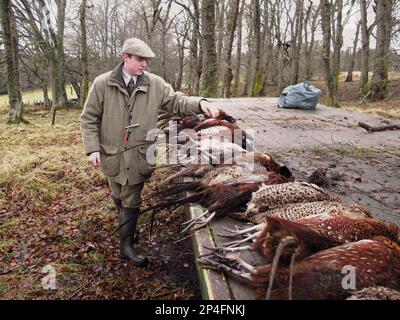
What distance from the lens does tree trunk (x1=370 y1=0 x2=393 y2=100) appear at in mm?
20727

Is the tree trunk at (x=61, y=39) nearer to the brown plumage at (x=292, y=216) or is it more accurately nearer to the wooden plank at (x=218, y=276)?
the wooden plank at (x=218, y=276)

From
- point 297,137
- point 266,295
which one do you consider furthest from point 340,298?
point 297,137

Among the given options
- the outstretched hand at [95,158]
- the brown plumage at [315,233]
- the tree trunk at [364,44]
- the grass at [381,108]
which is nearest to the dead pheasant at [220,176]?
the outstretched hand at [95,158]

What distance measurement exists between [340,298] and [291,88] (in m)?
9.35

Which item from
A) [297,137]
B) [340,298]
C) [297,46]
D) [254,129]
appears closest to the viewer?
[340,298]

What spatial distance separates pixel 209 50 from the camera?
1174 cm

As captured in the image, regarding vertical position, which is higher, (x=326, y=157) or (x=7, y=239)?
(x=326, y=157)

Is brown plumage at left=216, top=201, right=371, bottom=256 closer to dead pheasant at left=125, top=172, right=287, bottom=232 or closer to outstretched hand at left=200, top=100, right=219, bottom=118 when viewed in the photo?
dead pheasant at left=125, top=172, right=287, bottom=232

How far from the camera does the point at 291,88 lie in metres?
10.6

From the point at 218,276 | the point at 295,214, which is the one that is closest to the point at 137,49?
the point at 295,214

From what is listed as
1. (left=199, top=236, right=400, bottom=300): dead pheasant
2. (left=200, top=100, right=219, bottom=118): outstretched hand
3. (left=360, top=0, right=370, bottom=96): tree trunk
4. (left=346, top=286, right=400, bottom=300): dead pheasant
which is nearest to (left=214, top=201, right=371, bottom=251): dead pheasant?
(left=199, top=236, right=400, bottom=300): dead pheasant

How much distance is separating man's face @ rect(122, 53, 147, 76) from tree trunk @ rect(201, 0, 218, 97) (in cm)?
837

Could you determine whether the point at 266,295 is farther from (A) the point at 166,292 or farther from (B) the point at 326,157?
(B) the point at 326,157
